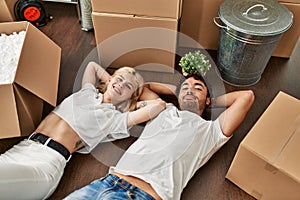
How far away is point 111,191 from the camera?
1074 millimetres

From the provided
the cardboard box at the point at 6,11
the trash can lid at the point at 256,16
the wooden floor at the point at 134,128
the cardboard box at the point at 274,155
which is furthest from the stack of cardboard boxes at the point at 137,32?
the cardboard box at the point at 274,155

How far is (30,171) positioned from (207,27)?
3.58ft

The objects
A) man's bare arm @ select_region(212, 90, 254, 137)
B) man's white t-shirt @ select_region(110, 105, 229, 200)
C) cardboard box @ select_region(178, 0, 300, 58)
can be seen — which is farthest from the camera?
cardboard box @ select_region(178, 0, 300, 58)

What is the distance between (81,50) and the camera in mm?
1734

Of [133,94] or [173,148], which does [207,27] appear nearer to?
[133,94]

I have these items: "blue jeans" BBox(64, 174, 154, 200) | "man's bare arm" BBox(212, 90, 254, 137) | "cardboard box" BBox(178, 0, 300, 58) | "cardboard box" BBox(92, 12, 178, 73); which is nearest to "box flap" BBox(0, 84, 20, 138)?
"blue jeans" BBox(64, 174, 154, 200)

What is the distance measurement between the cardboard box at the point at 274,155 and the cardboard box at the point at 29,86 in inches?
31.1

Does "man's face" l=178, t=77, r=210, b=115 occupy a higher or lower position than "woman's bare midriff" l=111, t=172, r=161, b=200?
higher

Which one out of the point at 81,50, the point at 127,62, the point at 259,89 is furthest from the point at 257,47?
the point at 81,50

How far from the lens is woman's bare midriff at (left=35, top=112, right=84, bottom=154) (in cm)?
123

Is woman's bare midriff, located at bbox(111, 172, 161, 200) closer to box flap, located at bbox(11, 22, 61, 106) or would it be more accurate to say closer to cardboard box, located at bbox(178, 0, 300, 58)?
box flap, located at bbox(11, 22, 61, 106)

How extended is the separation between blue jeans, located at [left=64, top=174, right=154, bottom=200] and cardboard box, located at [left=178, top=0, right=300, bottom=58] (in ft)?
2.97

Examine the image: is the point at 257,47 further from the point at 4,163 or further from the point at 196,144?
A: the point at 4,163

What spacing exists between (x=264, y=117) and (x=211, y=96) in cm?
29
